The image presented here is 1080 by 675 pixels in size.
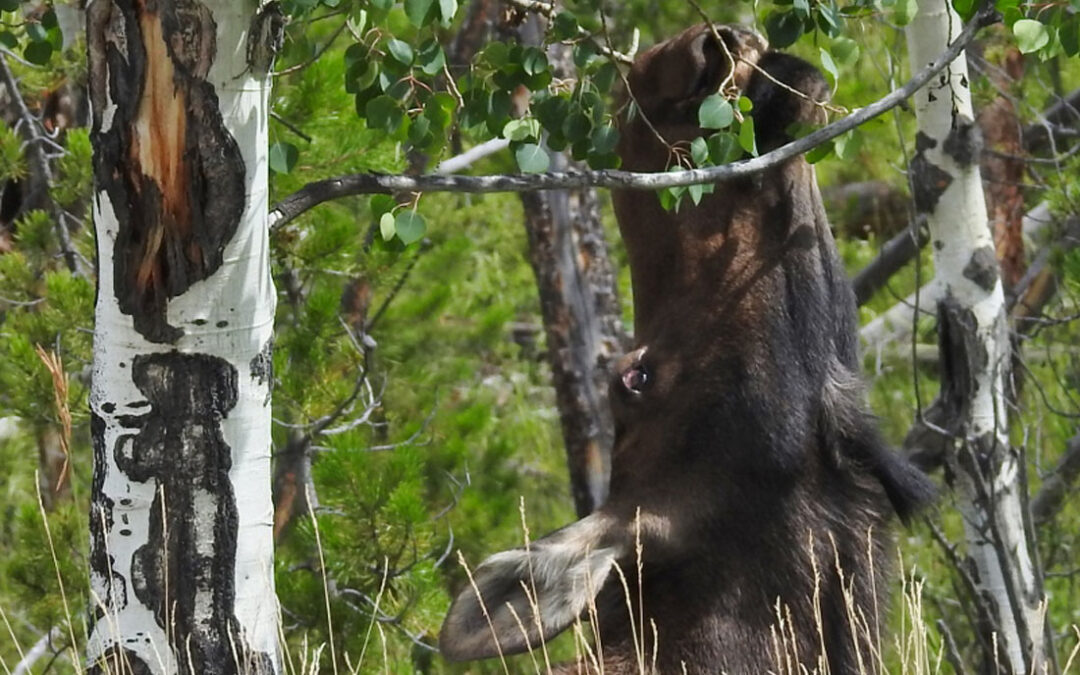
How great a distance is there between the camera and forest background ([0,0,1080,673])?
3246mm

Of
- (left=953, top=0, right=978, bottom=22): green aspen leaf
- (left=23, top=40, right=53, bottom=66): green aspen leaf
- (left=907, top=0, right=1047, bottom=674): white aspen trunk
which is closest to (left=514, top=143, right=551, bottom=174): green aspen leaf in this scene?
(left=953, top=0, right=978, bottom=22): green aspen leaf

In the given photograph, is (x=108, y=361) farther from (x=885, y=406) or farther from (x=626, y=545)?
(x=885, y=406)

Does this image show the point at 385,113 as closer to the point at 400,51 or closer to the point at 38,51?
the point at 400,51

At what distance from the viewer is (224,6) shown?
8.98 ft

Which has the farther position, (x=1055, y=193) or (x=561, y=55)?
(x=561, y=55)

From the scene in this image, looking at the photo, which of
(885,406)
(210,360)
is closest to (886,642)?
(210,360)

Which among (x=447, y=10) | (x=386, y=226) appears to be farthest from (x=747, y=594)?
(x=447, y=10)

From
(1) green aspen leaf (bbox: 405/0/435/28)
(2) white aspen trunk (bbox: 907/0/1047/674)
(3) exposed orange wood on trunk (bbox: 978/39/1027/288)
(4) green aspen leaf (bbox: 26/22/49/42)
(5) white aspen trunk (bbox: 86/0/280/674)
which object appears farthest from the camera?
(3) exposed orange wood on trunk (bbox: 978/39/1027/288)

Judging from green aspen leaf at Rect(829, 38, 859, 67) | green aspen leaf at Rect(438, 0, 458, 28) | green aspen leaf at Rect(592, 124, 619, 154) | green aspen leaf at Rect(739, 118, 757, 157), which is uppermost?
green aspen leaf at Rect(438, 0, 458, 28)

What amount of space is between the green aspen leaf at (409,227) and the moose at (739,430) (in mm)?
886

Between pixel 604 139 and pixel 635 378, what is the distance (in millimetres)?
801

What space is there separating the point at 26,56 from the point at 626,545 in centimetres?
181

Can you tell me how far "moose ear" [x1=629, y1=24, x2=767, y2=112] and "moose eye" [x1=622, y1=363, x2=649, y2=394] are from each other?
2.13 ft

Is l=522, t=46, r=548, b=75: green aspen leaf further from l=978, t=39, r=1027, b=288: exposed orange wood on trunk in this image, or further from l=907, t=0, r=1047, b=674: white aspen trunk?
l=978, t=39, r=1027, b=288: exposed orange wood on trunk
